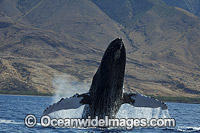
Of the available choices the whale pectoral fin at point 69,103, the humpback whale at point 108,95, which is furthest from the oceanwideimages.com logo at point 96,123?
the whale pectoral fin at point 69,103

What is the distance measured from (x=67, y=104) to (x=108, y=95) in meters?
2.38

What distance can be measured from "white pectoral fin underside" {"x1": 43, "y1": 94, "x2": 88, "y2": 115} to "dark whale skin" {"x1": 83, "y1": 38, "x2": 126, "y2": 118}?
0.86 meters

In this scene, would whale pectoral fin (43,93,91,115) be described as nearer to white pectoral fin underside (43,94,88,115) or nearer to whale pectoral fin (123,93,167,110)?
white pectoral fin underside (43,94,88,115)

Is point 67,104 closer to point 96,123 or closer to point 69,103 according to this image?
point 69,103

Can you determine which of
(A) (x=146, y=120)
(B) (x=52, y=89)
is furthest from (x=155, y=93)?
(A) (x=146, y=120)

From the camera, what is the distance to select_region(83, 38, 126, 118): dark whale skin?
72.5ft

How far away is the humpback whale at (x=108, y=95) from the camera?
72.3 feet

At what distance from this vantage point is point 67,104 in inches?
869

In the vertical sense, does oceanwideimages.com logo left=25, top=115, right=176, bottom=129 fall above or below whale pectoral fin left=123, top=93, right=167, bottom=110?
below

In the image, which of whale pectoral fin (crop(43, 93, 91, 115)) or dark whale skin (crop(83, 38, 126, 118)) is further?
dark whale skin (crop(83, 38, 126, 118))

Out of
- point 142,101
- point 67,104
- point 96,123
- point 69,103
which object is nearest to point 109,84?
point 142,101

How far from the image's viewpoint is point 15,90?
174625 mm

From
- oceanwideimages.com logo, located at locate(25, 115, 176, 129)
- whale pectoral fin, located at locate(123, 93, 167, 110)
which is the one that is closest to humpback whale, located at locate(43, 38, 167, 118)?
whale pectoral fin, located at locate(123, 93, 167, 110)

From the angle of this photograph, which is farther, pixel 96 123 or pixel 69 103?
pixel 96 123
